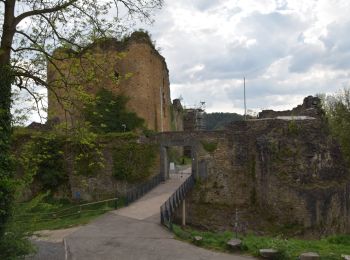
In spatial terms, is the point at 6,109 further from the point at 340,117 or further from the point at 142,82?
the point at 340,117

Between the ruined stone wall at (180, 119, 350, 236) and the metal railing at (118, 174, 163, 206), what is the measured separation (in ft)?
7.52

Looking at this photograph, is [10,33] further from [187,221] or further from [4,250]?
[187,221]

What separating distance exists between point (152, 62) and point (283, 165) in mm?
16383

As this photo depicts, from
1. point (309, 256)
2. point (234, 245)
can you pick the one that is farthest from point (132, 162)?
point (309, 256)

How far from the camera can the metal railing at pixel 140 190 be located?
72.4ft

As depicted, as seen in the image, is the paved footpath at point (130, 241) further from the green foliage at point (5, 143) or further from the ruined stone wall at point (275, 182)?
the ruined stone wall at point (275, 182)

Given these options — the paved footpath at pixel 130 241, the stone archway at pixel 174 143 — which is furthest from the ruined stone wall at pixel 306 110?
the paved footpath at pixel 130 241

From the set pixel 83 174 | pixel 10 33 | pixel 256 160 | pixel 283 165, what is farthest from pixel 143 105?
pixel 10 33

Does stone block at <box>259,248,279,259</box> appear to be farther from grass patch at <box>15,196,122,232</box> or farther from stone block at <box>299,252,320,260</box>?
grass patch at <box>15,196,122,232</box>

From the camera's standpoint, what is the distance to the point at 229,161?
82.4ft

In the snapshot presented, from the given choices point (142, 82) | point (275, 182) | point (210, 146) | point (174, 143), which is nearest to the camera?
point (275, 182)

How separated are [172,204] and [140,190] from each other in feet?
14.8

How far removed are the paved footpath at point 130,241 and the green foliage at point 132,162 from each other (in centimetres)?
522

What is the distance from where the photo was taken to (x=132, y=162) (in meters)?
26.0
